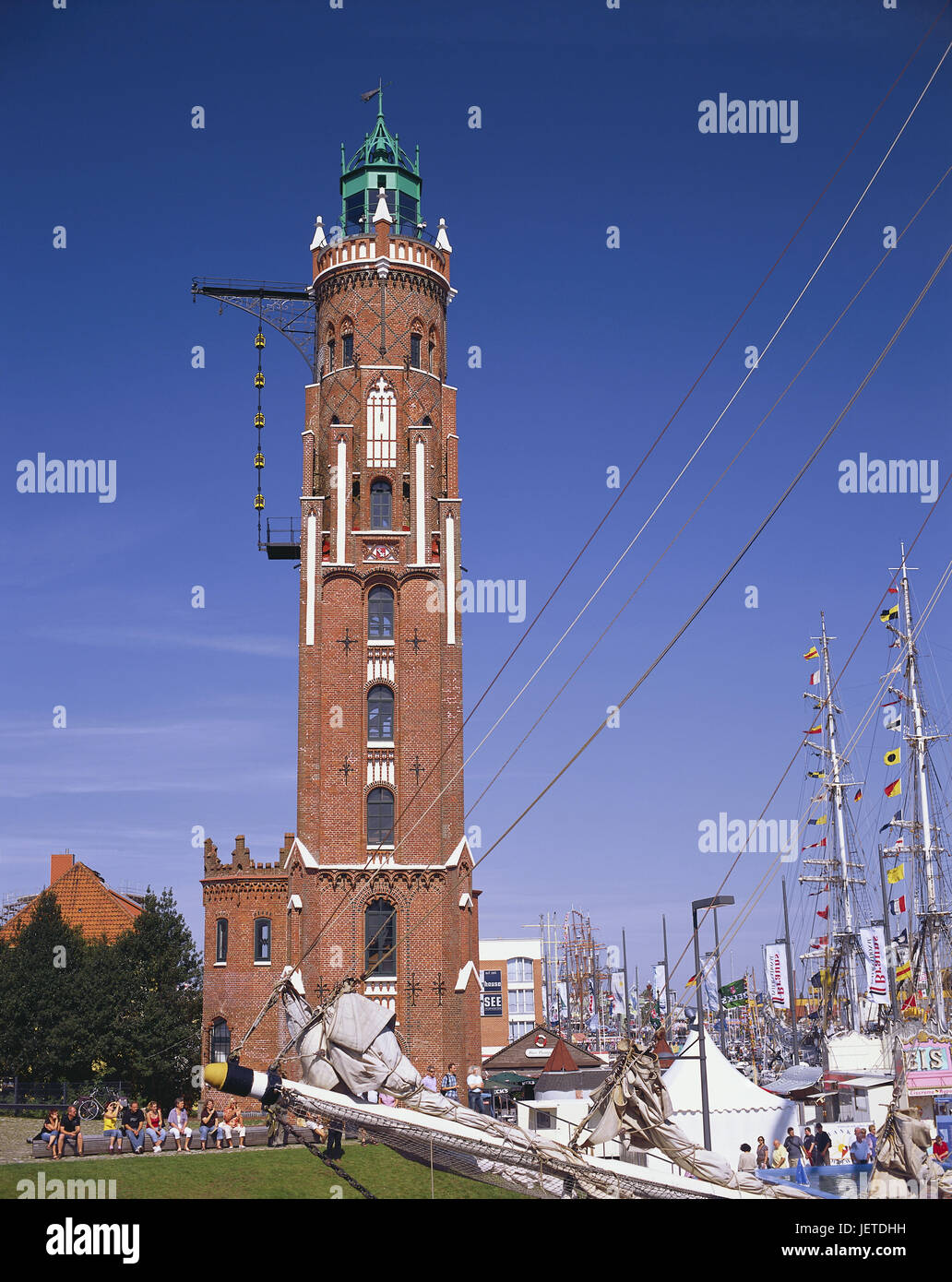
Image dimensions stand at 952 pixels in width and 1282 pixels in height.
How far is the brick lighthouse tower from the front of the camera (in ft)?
167

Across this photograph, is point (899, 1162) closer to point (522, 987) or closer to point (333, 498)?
point (333, 498)

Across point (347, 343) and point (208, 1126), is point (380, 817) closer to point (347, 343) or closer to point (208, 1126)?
point (208, 1126)

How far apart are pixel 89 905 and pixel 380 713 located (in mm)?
32961

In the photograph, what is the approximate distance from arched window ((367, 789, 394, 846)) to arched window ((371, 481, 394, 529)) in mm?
11622

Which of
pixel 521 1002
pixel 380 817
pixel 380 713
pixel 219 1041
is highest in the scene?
pixel 380 713

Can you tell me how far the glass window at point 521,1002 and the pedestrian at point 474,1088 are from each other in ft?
344

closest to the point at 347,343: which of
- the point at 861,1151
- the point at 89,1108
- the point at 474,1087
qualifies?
the point at 474,1087

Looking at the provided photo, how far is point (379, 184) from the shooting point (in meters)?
60.0

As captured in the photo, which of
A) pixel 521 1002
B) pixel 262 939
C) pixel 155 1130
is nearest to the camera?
pixel 155 1130

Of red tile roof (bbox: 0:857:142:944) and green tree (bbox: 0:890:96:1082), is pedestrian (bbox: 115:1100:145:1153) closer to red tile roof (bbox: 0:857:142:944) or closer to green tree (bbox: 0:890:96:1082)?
green tree (bbox: 0:890:96:1082)

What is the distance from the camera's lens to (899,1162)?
23859mm

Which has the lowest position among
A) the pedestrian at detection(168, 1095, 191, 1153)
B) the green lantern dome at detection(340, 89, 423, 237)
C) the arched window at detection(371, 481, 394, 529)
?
the pedestrian at detection(168, 1095, 191, 1153)

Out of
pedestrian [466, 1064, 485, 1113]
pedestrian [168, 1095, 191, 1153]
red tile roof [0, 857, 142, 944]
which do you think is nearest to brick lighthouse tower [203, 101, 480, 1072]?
pedestrian [466, 1064, 485, 1113]

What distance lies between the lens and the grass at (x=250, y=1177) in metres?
27.5
